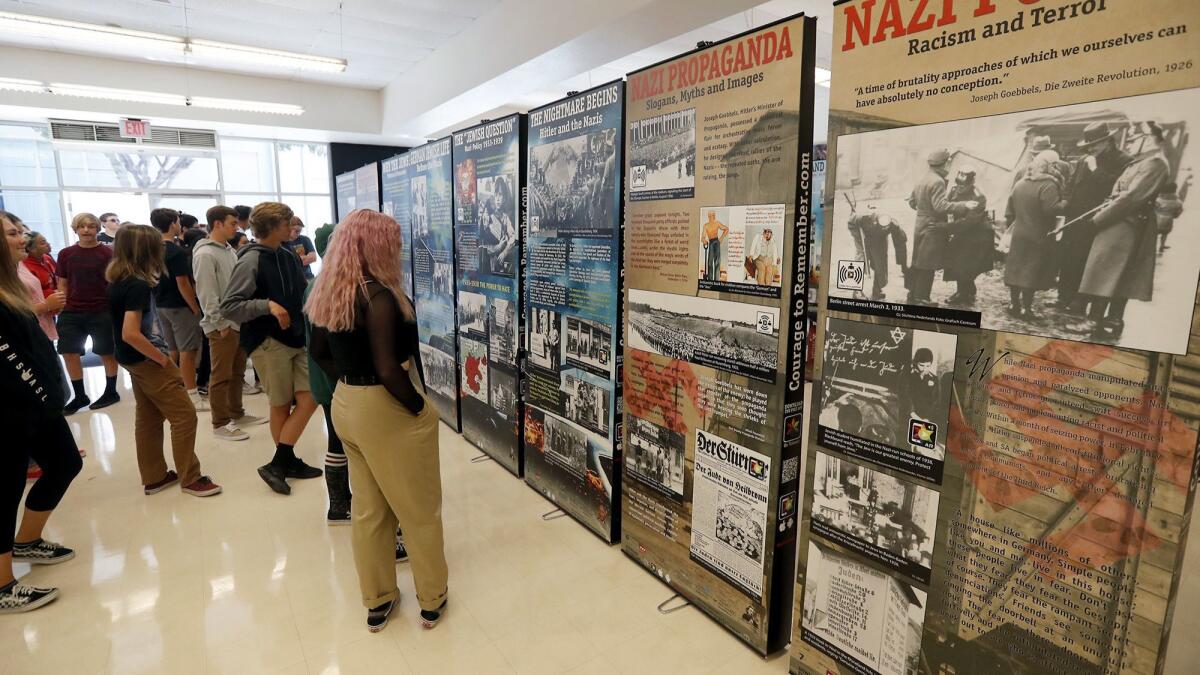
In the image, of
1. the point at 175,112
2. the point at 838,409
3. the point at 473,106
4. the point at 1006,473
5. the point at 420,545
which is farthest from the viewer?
the point at 175,112

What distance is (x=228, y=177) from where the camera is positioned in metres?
9.94

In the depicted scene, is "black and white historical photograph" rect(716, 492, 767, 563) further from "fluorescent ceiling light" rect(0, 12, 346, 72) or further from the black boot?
"fluorescent ceiling light" rect(0, 12, 346, 72)

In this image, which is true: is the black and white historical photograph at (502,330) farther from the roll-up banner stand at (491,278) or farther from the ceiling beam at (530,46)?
the ceiling beam at (530,46)

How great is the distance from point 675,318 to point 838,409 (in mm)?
826

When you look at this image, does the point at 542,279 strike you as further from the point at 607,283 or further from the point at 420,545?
the point at 420,545

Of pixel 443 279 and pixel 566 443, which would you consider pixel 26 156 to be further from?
pixel 566 443

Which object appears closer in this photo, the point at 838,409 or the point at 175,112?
the point at 838,409

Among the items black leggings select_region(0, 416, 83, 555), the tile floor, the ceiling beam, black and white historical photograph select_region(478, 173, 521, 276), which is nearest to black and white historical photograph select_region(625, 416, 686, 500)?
the tile floor

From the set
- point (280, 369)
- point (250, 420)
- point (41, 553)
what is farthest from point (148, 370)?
point (250, 420)

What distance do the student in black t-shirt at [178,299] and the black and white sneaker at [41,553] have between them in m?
2.60

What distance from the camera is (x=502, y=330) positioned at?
3936mm

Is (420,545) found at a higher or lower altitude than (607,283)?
lower

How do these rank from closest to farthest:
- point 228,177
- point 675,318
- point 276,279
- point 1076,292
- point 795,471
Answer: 1. point 1076,292
2. point 795,471
3. point 675,318
4. point 276,279
5. point 228,177

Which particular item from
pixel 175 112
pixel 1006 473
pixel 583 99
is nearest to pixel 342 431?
pixel 583 99
